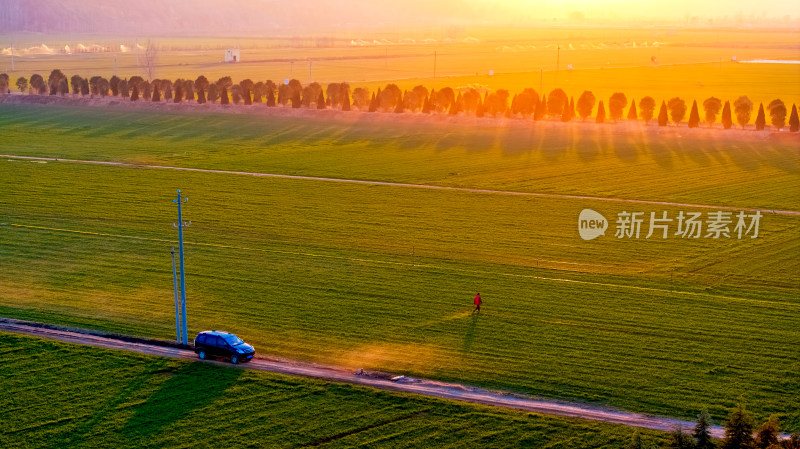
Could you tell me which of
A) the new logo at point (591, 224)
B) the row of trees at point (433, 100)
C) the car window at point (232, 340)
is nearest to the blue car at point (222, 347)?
the car window at point (232, 340)

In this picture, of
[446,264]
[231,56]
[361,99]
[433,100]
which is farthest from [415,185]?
[231,56]

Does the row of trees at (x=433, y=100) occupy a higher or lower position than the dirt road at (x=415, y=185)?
higher

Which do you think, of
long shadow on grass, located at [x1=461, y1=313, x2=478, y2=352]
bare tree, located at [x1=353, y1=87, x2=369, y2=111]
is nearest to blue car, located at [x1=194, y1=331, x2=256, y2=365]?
long shadow on grass, located at [x1=461, y1=313, x2=478, y2=352]

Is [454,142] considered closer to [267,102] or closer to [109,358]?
[267,102]

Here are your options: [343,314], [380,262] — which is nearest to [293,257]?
[380,262]

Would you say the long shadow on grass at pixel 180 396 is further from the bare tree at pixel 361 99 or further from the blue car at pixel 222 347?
the bare tree at pixel 361 99

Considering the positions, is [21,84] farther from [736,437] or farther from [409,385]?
Result: [736,437]
